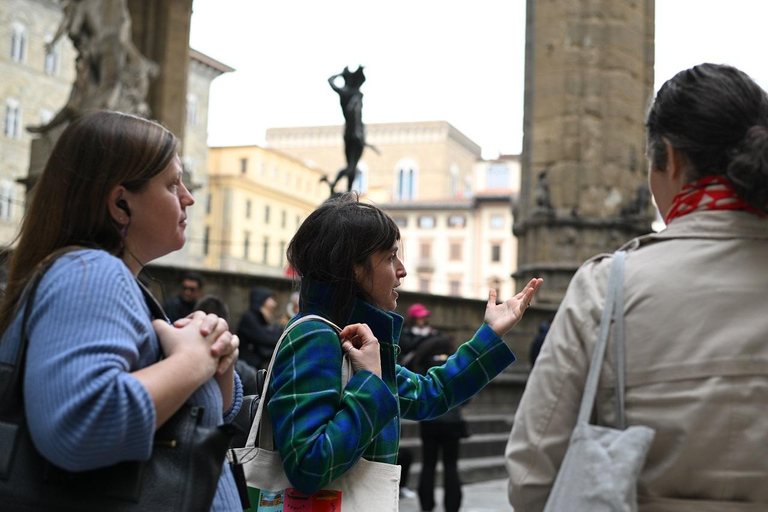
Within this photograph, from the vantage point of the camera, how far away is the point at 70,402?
1808 mm

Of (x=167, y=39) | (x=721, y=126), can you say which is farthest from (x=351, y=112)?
(x=721, y=126)

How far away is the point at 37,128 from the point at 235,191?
68.0m

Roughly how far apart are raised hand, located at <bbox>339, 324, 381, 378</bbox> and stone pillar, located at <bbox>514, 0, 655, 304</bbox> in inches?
622

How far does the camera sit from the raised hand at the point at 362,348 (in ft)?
8.64

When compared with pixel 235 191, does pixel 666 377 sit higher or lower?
lower

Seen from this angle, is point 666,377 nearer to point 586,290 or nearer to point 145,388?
point 586,290

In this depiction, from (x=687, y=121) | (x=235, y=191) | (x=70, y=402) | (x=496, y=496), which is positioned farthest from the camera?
(x=235, y=191)

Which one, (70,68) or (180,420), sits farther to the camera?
(70,68)

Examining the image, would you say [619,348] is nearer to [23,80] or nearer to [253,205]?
[23,80]

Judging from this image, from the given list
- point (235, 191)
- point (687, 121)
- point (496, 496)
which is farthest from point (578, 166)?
point (235, 191)

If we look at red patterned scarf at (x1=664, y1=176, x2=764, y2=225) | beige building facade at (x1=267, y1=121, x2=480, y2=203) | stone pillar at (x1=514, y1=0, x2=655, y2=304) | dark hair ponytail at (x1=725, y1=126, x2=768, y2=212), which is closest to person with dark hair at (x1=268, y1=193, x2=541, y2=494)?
red patterned scarf at (x1=664, y1=176, x2=764, y2=225)

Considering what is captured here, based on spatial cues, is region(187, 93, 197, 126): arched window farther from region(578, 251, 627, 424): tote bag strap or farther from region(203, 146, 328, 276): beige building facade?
region(578, 251, 627, 424): tote bag strap

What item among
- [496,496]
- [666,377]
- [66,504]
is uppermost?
[666,377]

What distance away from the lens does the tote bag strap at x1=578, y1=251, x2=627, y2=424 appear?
1.93 metres
